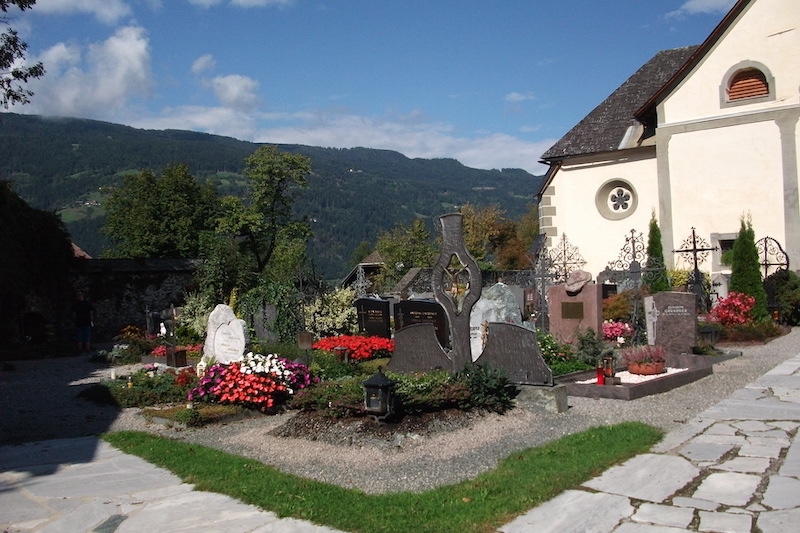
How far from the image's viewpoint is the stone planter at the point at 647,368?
40.9ft

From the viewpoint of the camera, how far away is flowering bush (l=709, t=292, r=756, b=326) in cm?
1825

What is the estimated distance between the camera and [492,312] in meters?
13.8

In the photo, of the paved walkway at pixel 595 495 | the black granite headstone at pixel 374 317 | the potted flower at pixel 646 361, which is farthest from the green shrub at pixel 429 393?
the black granite headstone at pixel 374 317

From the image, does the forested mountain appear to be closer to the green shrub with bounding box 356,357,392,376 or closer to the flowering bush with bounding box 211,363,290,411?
the green shrub with bounding box 356,357,392,376

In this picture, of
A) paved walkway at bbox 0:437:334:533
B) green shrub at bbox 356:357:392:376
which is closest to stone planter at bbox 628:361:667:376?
green shrub at bbox 356:357:392:376

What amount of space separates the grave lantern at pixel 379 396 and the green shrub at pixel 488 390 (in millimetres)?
1186

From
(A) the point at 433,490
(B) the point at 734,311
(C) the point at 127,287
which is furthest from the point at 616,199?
(A) the point at 433,490

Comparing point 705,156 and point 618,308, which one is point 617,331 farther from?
point 705,156

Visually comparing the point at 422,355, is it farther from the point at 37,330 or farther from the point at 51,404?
the point at 37,330

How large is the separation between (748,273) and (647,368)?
360 inches

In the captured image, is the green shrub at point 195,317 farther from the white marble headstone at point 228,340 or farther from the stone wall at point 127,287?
the white marble headstone at point 228,340

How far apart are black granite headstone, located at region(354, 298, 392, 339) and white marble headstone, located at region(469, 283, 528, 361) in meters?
5.19

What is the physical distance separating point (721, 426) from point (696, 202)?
16.3m

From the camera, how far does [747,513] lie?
18.6ft
